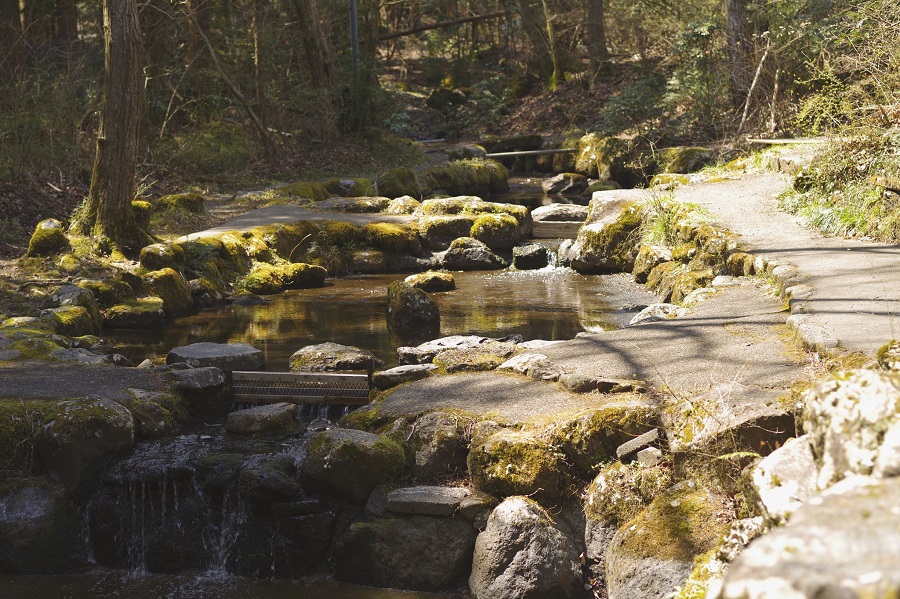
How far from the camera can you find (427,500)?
18.8 ft

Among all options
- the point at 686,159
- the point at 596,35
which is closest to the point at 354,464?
the point at 686,159

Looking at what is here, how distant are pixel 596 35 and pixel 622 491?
89.0 feet

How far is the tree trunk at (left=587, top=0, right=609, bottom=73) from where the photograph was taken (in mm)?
30172

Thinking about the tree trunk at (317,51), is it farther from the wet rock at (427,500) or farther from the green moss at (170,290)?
the wet rock at (427,500)

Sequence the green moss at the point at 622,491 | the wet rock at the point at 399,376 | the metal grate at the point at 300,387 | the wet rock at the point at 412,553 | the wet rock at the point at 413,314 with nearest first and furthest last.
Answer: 1. the green moss at the point at 622,491
2. the wet rock at the point at 412,553
3. the wet rock at the point at 399,376
4. the metal grate at the point at 300,387
5. the wet rock at the point at 413,314

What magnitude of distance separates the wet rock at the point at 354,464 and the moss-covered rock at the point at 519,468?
0.55m

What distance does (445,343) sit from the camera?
9.26 m

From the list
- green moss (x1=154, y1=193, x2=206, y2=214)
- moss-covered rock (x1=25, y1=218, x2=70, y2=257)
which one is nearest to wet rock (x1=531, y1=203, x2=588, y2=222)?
green moss (x1=154, y1=193, x2=206, y2=214)

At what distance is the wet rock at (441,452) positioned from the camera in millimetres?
6078

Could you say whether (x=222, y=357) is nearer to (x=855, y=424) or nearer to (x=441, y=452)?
(x=441, y=452)

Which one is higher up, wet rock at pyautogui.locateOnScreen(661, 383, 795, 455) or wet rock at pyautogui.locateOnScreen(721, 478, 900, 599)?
wet rock at pyautogui.locateOnScreen(721, 478, 900, 599)

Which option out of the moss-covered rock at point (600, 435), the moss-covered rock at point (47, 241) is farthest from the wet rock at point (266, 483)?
the moss-covered rock at point (47, 241)

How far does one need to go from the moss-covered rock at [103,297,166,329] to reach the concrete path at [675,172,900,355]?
22.8 ft

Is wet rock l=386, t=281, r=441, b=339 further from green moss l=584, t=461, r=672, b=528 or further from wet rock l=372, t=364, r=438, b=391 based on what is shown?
green moss l=584, t=461, r=672, b=528
